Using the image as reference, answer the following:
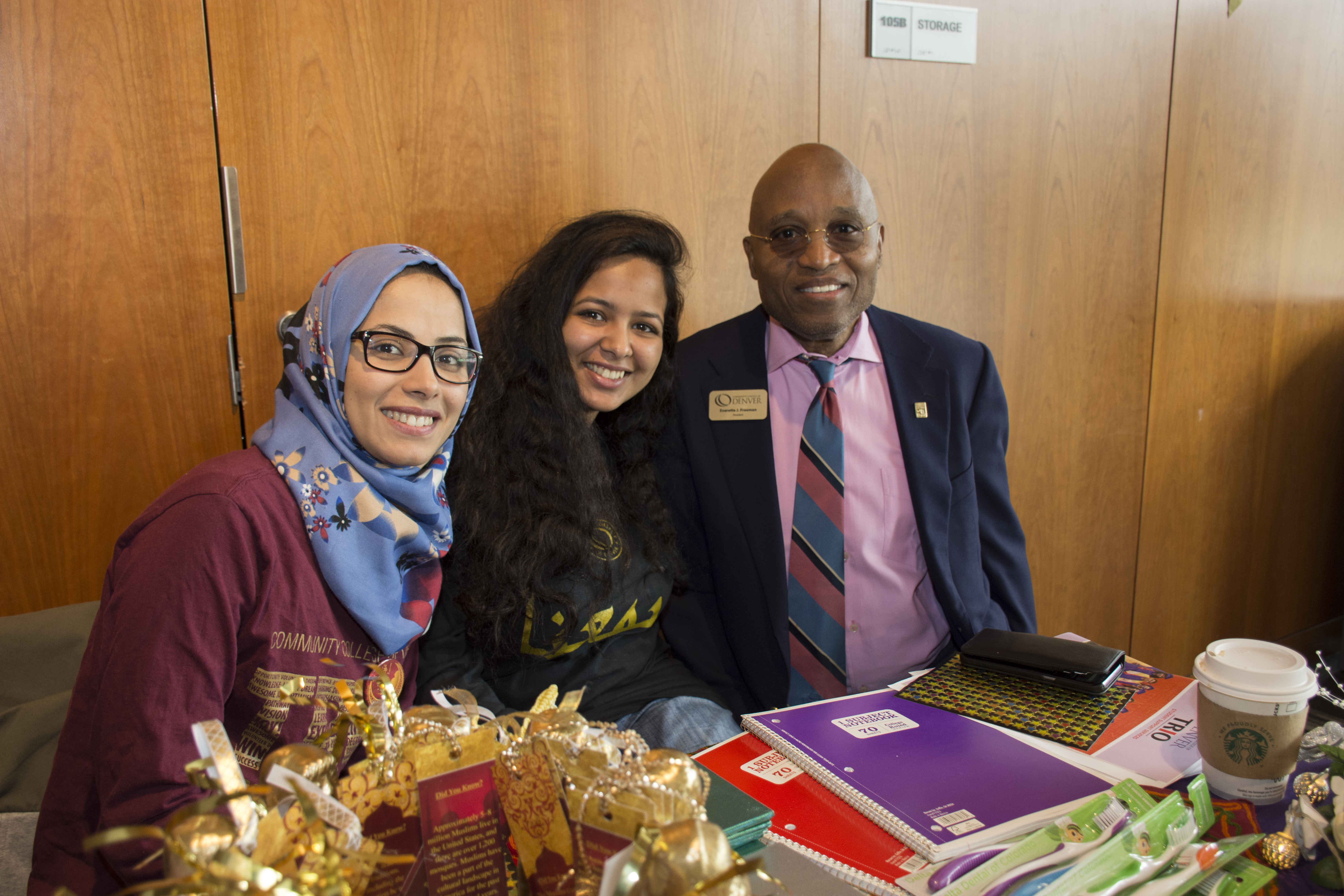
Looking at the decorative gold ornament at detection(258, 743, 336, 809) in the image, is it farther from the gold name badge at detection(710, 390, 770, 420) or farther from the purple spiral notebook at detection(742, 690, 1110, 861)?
the gold name badge at detection(710, 390, 770, 420)

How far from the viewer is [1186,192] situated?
A: 10.2 feet

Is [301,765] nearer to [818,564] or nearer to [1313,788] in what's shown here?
[1313,788]

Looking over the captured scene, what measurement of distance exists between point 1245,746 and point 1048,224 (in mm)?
2259

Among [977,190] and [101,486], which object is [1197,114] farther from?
[101,486]

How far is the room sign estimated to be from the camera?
2.47 metres

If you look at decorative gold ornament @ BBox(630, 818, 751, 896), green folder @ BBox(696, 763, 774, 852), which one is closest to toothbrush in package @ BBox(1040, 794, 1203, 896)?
green folder @ BBox(696, 763, 774, 852)

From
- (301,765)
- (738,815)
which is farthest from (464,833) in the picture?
(738,815)

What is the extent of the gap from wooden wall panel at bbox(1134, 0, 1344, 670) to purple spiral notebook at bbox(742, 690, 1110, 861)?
2.48 m

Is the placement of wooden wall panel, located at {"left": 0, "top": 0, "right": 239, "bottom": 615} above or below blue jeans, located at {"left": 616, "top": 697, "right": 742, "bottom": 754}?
above

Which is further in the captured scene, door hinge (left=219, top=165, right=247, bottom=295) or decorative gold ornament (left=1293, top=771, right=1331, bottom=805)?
door hinge (left=219, top=165, right=247, bottom=295)

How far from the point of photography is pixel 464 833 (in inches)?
27.7

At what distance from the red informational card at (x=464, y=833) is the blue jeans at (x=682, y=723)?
0.83 meters

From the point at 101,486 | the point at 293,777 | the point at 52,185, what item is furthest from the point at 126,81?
the point at 293,777

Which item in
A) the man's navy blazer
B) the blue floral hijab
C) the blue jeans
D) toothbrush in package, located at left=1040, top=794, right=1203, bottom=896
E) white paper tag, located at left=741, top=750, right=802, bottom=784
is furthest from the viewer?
the man's navy blazer
